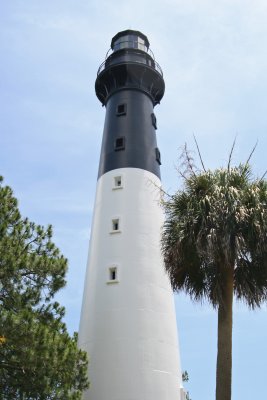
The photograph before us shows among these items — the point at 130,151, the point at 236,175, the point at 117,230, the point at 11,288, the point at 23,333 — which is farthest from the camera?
the point at 130,151

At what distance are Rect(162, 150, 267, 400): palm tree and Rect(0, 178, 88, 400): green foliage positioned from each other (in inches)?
176

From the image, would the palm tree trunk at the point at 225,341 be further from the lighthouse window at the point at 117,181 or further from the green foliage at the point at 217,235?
the lighthouse window at the point at 117,181

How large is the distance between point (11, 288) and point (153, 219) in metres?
10.1

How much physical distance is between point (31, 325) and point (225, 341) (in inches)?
228

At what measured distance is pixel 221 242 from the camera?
38.9 feet

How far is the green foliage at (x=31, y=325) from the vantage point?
14.3 metres

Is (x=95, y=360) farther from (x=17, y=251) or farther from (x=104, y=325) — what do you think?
(x=17, y=251)

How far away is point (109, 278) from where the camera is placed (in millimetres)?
22297

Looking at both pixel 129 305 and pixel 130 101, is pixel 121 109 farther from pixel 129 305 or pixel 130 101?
pixel 129 305

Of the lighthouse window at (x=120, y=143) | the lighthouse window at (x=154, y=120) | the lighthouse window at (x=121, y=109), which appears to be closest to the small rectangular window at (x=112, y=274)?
the lighthouse window at (x=120, y=143)

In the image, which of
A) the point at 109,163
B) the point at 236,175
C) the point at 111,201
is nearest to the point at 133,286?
the point at 111,201

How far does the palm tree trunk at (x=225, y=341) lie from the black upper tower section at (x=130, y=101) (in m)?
14.0

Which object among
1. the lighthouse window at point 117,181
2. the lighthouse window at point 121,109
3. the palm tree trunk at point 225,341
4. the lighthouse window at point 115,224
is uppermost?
the lighthouse window at point 121,109

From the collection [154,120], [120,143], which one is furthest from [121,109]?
[120,143]
